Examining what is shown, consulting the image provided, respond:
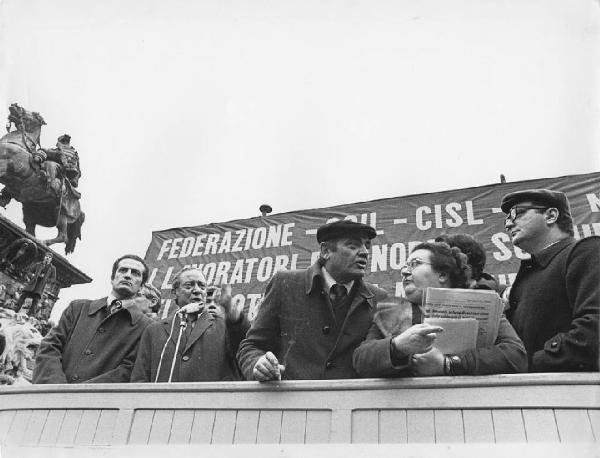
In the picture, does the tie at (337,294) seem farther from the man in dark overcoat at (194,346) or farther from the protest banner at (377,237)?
the protest banner at (377,237)

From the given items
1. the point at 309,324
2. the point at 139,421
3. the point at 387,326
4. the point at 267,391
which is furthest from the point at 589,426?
the point at 139,421

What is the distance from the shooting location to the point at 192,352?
9.28ft

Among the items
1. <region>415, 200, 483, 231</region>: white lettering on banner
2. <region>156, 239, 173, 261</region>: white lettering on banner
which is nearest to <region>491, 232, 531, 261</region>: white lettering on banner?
<region>415, 200, 483, 231</region>: white lettering on banner

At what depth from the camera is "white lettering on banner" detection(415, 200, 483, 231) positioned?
19.7 ft

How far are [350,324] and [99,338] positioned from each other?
4.50 feet

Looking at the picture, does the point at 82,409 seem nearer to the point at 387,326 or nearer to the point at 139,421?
the point at 139,421

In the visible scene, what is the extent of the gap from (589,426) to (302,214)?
564 centimetres

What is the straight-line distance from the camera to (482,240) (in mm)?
5766

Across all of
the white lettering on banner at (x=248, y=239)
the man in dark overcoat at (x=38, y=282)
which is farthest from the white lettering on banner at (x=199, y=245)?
the man in dark overcoat at (x=38, y=282)

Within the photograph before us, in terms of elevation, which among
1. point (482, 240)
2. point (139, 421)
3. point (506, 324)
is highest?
point (482, 240)

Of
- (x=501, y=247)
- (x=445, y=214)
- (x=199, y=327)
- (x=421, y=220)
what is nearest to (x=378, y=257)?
(x=421, y=220)

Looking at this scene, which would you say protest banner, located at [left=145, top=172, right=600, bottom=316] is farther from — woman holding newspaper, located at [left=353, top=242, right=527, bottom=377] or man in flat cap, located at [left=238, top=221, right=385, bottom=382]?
woman holding newspaper, located at [left=353, top=242, right=527, bottom=377]

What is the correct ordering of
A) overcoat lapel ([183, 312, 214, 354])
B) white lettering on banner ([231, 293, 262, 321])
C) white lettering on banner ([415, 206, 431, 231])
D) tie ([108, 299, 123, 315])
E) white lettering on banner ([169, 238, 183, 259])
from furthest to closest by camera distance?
white lettering on banner ([169, 238, 183, 259])
white lettering on banner ([231, 293, 262, 321])
white lettering on banner ([415, 206, 431, 231])
tie ([108, 299, 123, 315])
overcoat lapel ([183, 312, 214, 354])

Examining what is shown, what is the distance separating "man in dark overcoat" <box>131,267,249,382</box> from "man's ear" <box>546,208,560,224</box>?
1.45 metres
